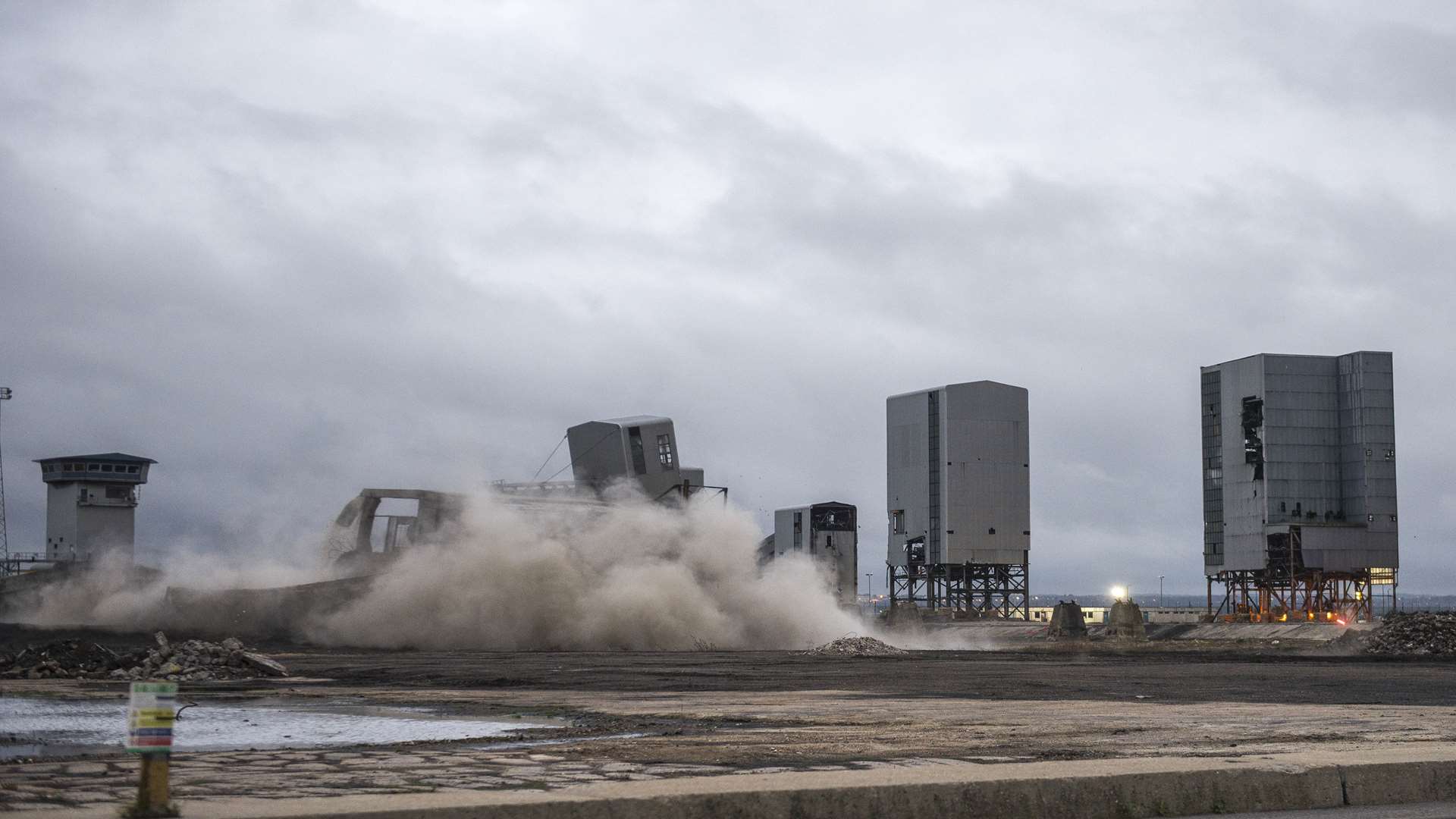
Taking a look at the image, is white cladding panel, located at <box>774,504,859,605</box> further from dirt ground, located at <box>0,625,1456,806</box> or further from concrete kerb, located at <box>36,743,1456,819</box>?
concrete kerb, located at <box>36,743,1456,819</box>

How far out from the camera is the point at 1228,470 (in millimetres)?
78875

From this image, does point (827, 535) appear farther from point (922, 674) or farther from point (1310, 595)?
point (922, 674)

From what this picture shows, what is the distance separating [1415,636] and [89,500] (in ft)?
254

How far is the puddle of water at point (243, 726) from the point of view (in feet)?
38.3

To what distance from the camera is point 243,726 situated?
1370 centimetres

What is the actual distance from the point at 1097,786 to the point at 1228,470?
74.8m

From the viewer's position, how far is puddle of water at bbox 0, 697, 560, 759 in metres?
11.7

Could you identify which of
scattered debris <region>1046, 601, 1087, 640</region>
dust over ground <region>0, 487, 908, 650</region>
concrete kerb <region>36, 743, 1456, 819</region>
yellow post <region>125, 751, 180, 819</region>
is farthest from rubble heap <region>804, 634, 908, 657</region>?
yellow post <region>125, 751, 180, 819</region>

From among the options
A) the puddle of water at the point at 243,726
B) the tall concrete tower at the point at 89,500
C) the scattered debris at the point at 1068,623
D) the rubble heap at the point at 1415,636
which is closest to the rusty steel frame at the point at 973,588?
the scattered debris at the point at 1068,623

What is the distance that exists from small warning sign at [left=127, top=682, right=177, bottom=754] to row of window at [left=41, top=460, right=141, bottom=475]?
9381 centimetres

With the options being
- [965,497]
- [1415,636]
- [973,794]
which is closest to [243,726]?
[973,794]

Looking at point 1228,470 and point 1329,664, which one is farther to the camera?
point 1228,470

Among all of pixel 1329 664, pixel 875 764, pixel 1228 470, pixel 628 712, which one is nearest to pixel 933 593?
pixel 1228 470

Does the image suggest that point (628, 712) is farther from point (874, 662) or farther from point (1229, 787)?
point (874, 662)
